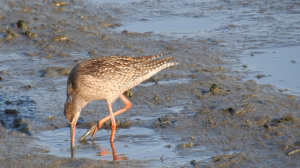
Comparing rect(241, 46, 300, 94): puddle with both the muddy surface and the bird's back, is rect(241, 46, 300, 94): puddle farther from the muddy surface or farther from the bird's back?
the bird's back

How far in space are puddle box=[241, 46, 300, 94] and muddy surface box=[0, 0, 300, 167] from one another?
0.28 metres

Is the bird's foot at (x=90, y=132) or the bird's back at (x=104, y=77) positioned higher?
the bird's back at (x=104, y=77)

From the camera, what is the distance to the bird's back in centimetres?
780

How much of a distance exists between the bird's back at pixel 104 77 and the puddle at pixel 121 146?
0.66 metres

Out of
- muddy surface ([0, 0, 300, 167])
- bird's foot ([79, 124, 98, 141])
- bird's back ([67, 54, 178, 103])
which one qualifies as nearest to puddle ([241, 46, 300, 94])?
muddy surface ([0, 0, 300, 167])

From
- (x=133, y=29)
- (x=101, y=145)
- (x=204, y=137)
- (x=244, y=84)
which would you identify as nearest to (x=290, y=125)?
(x=204, y=137)

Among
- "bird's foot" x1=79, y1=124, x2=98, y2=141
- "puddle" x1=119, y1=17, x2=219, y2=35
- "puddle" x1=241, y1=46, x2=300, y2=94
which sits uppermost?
"puddle" x1=119, y1=17, x2=219, y2=35

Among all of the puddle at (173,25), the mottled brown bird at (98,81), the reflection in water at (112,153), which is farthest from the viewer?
the puddle at (173,25)

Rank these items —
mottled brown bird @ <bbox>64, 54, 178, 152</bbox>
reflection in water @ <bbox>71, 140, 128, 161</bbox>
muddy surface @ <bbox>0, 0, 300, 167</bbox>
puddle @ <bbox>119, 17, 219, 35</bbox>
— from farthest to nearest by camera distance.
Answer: puddle @ <bbox>119, 17, 219, 35</bbox>
mottled brown bird @ <bbox>64, 54, 178, 152</bbox>
reflection in water @ <bbox>71, 140, 128, 161</bbox>
muddy surface @ <bbox>0, 0, 300, 167</bbox>

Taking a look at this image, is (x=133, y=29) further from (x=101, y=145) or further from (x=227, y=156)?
(x=227, y=156)

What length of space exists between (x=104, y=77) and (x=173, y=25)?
17.8 feet

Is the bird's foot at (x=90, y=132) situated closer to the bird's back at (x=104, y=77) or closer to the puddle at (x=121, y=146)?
the puddle at (x=121, y=146)

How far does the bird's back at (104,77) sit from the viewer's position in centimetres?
780

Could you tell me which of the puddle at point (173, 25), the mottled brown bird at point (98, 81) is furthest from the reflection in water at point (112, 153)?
the puddle at point (173, 25)
